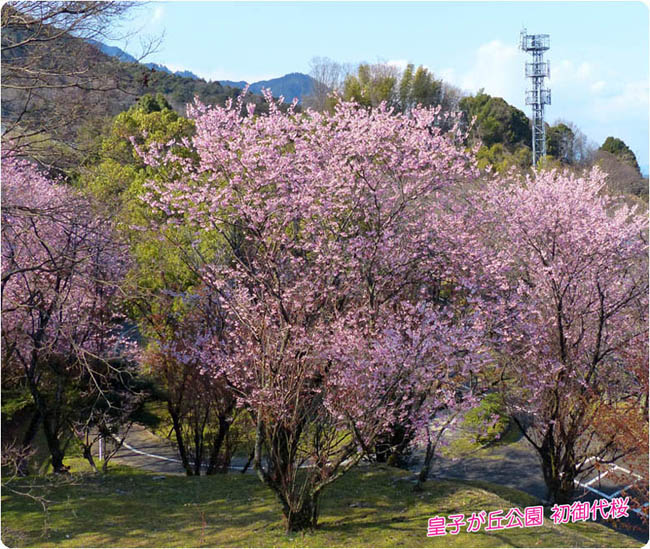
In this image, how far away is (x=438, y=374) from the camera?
957 cm

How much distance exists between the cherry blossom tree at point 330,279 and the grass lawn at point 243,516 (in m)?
0.73

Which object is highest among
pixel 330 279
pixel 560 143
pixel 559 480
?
pixel 560 143

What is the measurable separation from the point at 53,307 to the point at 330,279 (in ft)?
18.8

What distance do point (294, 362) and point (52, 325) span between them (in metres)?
6.41

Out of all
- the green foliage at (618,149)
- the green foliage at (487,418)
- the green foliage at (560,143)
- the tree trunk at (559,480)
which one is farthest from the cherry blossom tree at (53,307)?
the green foliage at (618,149)

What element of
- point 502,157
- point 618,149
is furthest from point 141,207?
point 618,149

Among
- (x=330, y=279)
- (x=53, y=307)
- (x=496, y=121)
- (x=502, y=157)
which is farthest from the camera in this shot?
(x=496, y=121)

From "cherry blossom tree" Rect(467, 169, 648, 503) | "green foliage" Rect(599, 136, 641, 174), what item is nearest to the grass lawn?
"cherry blossom tree" Rect(467, 169, 648, 503)

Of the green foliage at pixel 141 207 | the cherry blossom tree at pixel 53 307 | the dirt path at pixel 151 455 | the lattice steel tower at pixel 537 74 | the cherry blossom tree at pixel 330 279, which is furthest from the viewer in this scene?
the lattice steel tower at pixel 537 74

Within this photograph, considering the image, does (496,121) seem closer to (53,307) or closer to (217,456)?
(217,456)

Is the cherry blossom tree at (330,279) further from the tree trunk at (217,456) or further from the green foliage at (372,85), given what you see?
the green foliage at (372,85)

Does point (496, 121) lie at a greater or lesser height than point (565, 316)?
greater

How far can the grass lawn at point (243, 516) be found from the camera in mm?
8758

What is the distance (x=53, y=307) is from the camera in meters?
12.3
